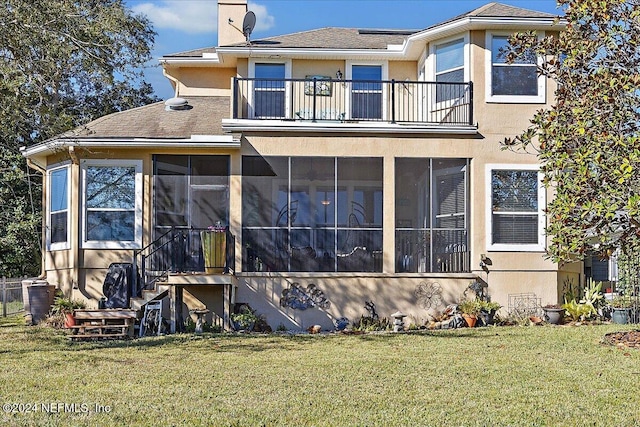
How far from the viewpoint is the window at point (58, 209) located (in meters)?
17.3

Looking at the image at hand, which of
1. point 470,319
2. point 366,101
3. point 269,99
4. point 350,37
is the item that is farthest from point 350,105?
point 470,319

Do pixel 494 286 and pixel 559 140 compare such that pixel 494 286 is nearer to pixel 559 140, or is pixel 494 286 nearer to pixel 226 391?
pixel 559 140

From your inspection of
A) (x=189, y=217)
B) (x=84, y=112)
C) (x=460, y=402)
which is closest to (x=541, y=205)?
(x=189, y=217)

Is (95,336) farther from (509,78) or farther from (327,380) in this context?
(509,78)

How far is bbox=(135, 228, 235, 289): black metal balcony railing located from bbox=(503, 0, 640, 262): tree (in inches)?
241

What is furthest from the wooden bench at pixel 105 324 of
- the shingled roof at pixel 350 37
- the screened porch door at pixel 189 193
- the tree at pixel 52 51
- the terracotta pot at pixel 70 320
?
the shingled roof at pixel 350 37

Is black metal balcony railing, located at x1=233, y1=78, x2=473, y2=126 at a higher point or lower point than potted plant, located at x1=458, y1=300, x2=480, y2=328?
higher

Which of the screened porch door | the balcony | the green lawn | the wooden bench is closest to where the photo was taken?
the green lawn

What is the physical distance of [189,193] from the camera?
17422 millimetres

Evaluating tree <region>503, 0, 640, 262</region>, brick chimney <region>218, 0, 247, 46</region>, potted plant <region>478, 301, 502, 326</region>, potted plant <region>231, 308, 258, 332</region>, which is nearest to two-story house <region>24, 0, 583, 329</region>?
potted plant <region>231, 308, 258, 332</region>

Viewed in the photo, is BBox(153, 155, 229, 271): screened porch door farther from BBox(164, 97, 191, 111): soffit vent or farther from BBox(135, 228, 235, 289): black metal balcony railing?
BBox(164, 97, 191, 111): soffit vent

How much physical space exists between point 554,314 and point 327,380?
749 cm

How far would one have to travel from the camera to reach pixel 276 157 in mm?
16891

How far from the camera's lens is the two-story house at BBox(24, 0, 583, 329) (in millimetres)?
16469
